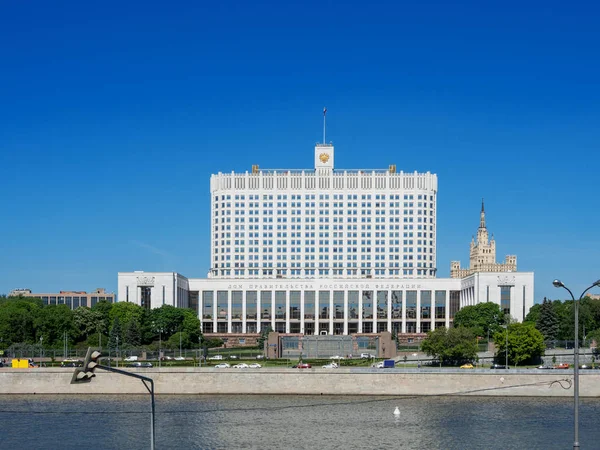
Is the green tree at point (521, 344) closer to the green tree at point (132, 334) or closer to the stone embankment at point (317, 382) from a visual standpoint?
the stone embankment at point (317, 382)

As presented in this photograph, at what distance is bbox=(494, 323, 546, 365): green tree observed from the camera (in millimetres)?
129375

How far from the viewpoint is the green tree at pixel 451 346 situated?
128375 millimetres

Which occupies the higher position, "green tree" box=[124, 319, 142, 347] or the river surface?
"green tree" box=[124, 319, 142, 347]

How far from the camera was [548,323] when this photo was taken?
16525cm

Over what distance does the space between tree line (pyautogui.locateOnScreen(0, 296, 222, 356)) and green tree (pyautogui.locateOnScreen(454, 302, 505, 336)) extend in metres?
49.0

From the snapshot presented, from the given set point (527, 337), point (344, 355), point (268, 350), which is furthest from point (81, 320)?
point (527, 337)

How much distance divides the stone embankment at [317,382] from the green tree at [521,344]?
17.0m

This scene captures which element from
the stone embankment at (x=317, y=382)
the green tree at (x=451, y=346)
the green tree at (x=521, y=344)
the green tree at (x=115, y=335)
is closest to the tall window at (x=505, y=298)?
the green tree at (x=521, y=344)

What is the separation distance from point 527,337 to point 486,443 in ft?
188

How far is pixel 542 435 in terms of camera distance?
78438 mm

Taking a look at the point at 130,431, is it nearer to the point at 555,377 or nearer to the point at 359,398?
the point at 359,398

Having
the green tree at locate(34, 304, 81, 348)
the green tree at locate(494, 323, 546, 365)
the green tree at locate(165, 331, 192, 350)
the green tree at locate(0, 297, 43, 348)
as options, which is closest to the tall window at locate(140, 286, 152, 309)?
the green tree at locate(165, 331, 192, 350)

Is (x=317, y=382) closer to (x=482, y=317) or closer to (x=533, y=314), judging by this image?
(x=482, y=317)

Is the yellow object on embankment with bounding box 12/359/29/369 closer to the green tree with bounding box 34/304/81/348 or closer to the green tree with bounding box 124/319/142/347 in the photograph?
the green tree with bounding box 34/304/81/348
